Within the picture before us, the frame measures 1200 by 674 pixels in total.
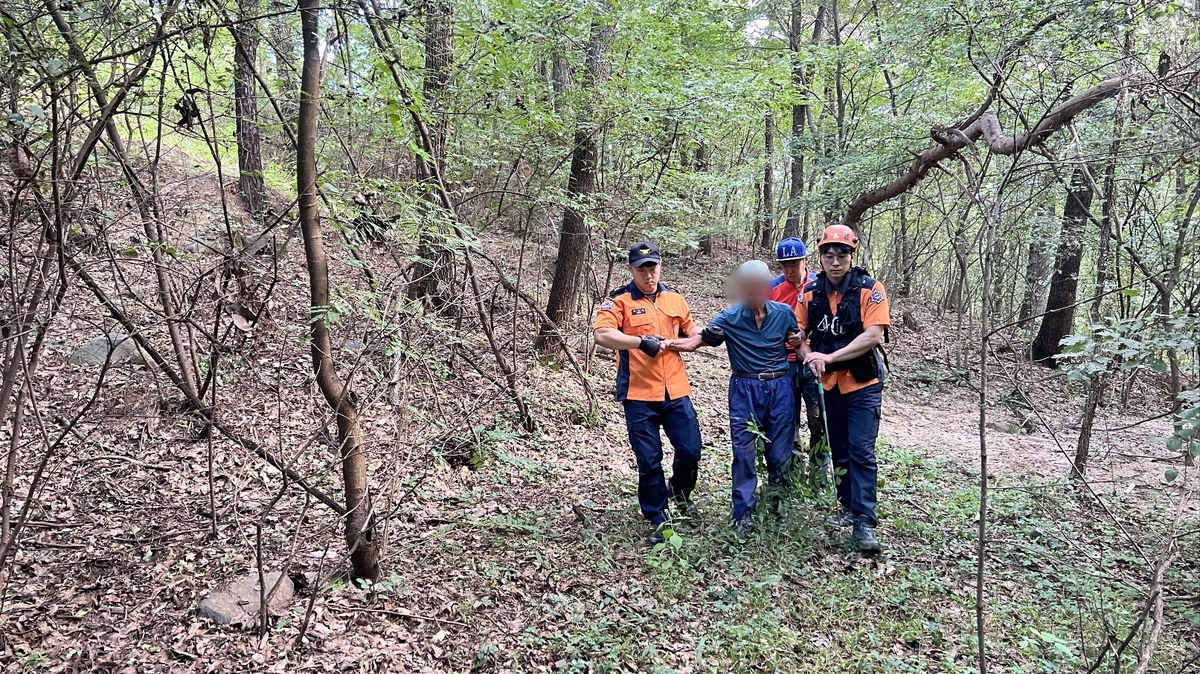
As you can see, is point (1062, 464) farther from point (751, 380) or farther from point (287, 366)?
point (287, 366)

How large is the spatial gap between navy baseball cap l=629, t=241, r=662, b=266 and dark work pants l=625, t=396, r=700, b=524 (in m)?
1.01

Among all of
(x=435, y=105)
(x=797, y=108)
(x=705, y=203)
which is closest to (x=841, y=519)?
(x=435, y=105)

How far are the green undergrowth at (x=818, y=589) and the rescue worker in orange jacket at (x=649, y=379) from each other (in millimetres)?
420

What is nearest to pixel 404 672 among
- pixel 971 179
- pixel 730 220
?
pixel 971 179

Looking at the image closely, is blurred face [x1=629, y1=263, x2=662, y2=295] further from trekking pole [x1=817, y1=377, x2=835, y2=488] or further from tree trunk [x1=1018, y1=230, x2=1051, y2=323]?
tree trunk [x1=1018, y1=230, x2=1051, y2=323]

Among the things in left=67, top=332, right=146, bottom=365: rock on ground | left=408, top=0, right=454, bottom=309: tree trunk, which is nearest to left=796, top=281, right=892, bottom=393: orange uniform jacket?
left=408, top=0, right=454, bottom=309: tree trunk

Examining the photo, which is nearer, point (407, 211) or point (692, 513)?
point (407, 211)

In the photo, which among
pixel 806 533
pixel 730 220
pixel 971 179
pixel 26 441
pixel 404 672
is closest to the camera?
pixel 971 179

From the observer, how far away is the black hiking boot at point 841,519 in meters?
4.64

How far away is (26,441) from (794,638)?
18.9 ft

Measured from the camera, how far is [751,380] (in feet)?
14.9

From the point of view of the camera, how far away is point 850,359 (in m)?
4.41

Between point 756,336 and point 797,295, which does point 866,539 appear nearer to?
point 756,336

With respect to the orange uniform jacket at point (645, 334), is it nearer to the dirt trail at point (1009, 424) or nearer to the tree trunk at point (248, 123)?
the tree trunk at point (248, 123)
